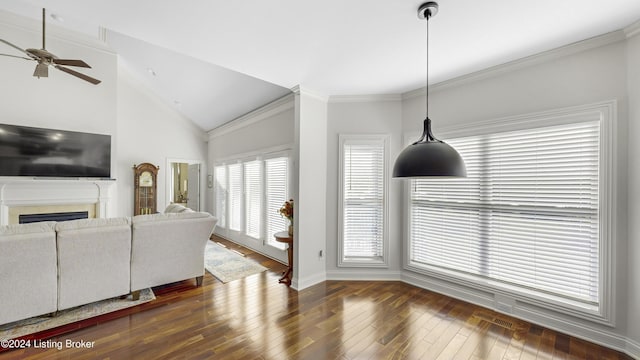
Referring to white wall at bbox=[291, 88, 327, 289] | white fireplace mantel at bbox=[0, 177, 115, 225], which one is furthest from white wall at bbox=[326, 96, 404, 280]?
white fireplace mantel at bbox=[0, 177, 115, 225]

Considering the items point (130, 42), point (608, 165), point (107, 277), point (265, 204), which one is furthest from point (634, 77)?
point (130, 42)

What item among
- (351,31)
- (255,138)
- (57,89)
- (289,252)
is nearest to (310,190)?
(289,252)

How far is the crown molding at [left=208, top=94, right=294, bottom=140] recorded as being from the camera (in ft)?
14.5

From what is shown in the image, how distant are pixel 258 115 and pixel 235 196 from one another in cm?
203

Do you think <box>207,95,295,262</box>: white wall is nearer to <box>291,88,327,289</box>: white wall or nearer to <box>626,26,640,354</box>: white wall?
<box>291,88,327,289</box>: white wall

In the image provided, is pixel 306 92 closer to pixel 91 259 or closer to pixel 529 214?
pixel 529 214

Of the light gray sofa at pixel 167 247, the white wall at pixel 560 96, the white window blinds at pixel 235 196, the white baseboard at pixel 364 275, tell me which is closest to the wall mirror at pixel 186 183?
the white window blinds at pixel 235 196

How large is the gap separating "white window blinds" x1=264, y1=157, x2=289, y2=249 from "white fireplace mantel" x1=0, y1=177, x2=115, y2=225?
126 inches

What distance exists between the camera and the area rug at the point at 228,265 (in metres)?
3.87

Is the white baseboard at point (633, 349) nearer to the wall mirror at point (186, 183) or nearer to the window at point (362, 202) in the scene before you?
the window at point (362, 202)

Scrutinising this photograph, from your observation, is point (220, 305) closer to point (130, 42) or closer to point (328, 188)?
point (328, 188)

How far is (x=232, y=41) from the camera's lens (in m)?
2.36

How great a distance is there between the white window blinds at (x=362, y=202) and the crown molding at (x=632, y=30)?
2.42m

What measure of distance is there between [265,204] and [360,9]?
379 cm
